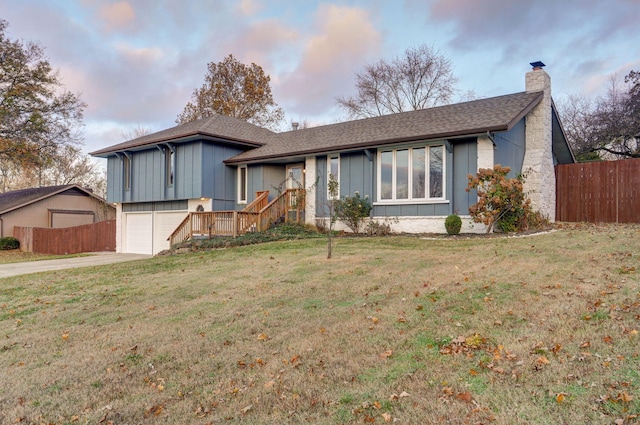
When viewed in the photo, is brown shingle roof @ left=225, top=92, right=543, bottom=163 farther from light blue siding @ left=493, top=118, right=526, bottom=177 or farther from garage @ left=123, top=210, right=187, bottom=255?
garage @ left=123, top=210, right=187, bottom=255

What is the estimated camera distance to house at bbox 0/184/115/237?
82.1ft

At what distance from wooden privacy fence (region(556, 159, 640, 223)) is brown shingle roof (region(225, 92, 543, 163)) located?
310cm

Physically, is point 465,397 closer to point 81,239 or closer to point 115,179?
point 115,179

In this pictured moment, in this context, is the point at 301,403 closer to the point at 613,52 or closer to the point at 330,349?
the point at 330,349

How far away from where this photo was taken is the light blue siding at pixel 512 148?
12.9 m

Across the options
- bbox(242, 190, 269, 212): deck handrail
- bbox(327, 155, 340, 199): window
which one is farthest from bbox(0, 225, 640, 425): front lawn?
bbox(242, 190, 269, 212): deck handrail

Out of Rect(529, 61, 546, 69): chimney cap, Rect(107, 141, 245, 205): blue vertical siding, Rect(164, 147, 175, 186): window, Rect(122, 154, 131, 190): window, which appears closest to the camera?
Rect(529, 61, 546, 69): chimney cap

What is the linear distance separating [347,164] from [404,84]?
18963mm

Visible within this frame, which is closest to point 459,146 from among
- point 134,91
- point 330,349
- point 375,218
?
point 375,218

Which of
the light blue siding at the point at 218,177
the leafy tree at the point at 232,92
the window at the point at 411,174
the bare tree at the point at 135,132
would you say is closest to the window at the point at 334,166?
the window at the point at 411,174

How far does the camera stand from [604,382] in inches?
124

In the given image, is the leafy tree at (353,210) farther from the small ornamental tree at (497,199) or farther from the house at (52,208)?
the house at (52,208)

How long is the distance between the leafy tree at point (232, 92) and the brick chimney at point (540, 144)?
22.2 metres

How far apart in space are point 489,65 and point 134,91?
18535 mm
